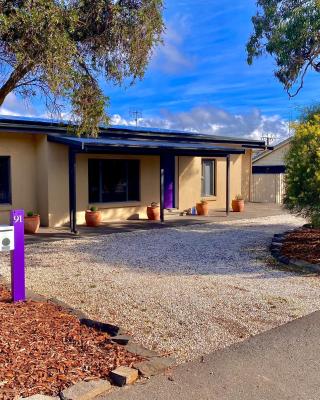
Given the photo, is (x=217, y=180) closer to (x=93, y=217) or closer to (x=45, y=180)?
(x=93, y=217)

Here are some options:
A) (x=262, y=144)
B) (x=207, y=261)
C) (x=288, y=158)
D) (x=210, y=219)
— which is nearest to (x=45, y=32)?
(x=207, y=261)

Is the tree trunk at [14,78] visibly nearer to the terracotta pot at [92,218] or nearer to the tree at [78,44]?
the tree at [78,44]

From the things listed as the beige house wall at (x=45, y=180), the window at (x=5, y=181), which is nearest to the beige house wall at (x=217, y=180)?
the beige house wall at (x=45, y=180)

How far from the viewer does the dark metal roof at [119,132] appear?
1335cm

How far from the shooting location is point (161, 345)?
15.4ft

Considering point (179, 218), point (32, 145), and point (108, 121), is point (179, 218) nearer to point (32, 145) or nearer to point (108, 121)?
point (32, 145)

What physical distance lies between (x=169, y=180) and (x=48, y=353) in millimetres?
14580

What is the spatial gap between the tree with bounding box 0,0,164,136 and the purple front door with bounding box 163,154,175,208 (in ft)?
36.5

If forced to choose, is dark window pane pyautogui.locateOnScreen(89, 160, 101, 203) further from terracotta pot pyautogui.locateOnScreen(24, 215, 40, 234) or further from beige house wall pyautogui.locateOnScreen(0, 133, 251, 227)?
terracotta pot pyautogui.locateOnScreen(24, 215, 40, 234)

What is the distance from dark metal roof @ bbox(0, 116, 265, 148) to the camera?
1335 cm

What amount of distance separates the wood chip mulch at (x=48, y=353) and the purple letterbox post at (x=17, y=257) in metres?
0.44

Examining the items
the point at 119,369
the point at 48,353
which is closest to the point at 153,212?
the point at 48,353

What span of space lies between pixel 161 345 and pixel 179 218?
12.4 m

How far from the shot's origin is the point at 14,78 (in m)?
5.88
